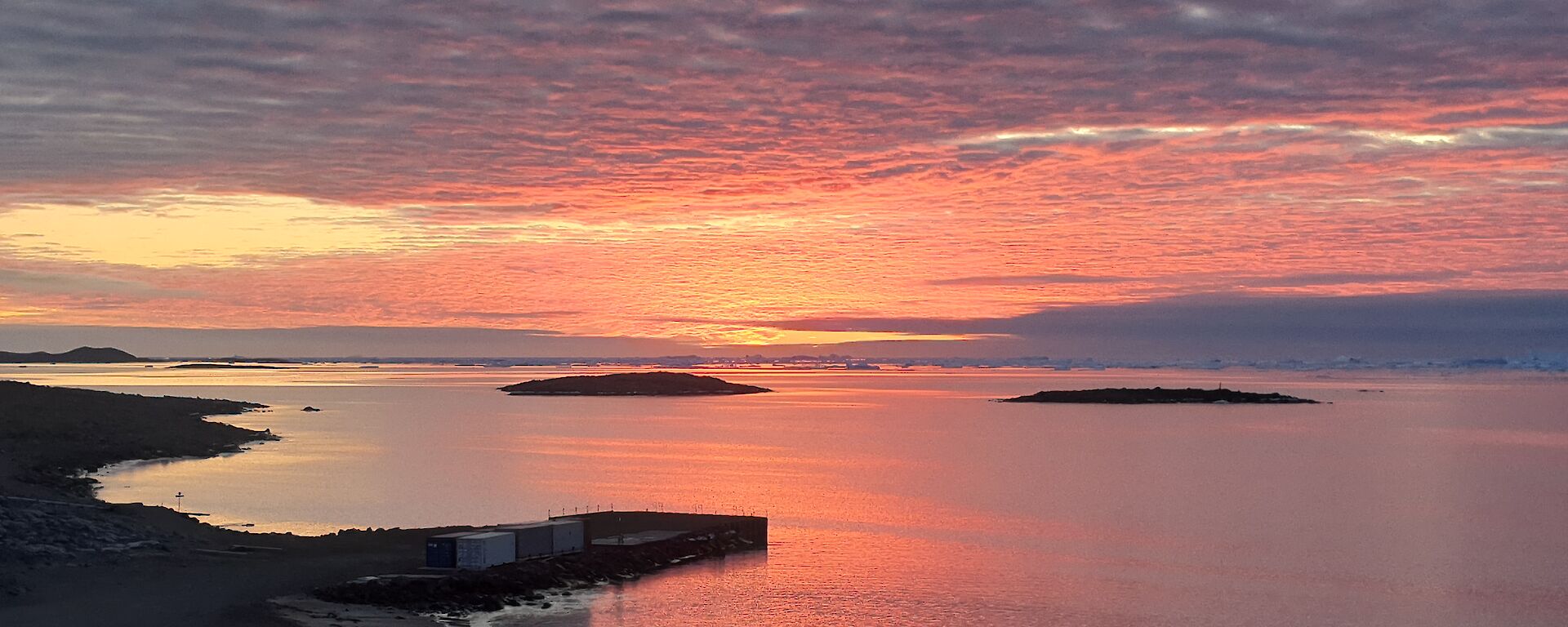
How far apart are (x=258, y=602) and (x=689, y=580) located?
15.3m

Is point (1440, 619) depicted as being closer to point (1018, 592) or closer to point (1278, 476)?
point (1018, 592)

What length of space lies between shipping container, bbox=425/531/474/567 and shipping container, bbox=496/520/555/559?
220 centimetres

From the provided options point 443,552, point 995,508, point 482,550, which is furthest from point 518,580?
point 995,508

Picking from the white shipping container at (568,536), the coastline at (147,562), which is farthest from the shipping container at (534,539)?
the coastline at (147,562)

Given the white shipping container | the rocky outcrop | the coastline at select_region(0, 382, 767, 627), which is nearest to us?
the coastline at select_region(0, 382, 767, 627)

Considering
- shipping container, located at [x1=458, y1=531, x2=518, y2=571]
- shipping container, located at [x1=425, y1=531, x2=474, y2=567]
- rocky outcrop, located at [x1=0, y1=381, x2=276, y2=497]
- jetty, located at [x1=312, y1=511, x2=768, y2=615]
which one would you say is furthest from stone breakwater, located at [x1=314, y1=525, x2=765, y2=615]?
rocky outcrop, located at [x1=0, y1=381, x2=276, y2=497]

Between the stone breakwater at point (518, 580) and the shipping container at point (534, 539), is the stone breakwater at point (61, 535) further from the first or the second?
the shipping container at point (534, 539)

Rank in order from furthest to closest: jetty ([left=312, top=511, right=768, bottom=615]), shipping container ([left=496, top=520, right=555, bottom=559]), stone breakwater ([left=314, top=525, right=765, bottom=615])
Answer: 1. shipping container ([left=496, top=520, right=555, bottom=559])
2. jetty ([left=312, top=511, right=768, bottom=615])
3. stone breakwater ([left=314, top=525, right=765, bottom=615])

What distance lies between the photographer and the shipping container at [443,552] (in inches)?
1631

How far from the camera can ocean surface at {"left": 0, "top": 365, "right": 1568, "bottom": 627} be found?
42969 mm

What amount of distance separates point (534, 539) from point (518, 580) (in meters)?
2.68

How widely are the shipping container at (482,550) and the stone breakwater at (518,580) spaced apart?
1.20ft

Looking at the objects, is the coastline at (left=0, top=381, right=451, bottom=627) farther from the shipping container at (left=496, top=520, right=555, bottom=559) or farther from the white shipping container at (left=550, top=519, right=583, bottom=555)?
the white shipping container at (left=550, top=519, right=583, bottom=555)

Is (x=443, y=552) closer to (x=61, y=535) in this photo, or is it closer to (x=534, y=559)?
(x=534, y=559)
